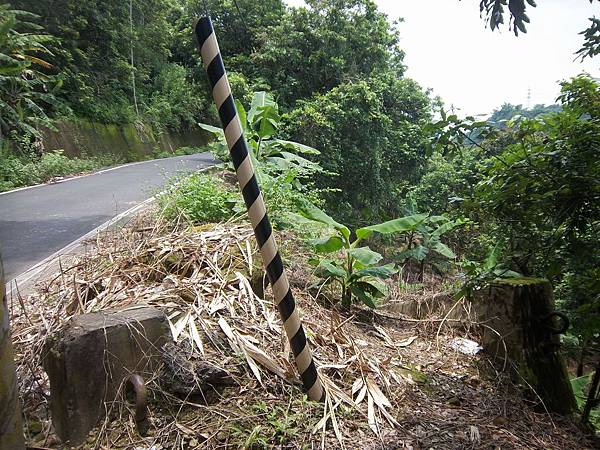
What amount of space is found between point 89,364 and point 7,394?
1.13 meters

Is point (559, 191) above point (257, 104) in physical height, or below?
below

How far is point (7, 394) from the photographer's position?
118 cm

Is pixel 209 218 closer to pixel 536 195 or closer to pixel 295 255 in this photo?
pixel 295 255

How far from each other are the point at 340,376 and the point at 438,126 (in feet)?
6.13

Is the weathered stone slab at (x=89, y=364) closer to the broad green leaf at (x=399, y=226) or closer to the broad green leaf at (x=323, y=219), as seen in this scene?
the broad green leaf at (x=323, y=219)

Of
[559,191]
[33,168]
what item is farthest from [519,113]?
[33,168]

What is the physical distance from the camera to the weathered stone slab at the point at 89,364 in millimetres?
2193

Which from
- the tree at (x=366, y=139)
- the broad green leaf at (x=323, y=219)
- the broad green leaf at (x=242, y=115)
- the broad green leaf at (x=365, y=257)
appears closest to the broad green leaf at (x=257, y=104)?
the broad green leaf at (x=242, y=115)

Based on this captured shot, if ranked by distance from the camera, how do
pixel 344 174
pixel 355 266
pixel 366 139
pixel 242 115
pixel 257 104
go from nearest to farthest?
pixel 355 266 → pixel 242 115 → pixel 257 104 → pixel 366 139 → pixel 344 174

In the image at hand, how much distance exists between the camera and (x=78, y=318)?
2410 mm

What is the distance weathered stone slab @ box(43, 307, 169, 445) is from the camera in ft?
7.20

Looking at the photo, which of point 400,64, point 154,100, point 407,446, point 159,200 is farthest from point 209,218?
point 154,100

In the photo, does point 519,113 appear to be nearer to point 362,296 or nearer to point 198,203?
point 362,296

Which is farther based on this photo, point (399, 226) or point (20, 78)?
point (20, 78)
